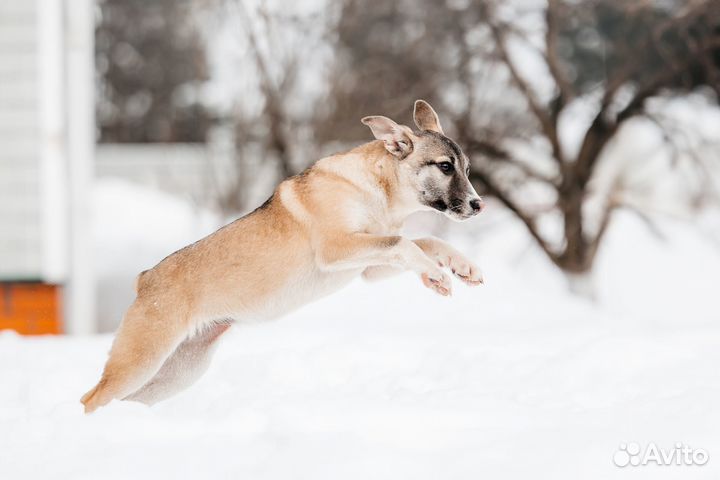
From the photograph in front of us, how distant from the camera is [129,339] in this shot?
5.07 metres

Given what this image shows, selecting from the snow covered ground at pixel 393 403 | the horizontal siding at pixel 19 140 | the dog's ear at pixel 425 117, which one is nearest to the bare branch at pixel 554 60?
the snow covered ground at pixel 393 403

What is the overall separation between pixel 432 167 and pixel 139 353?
174cm

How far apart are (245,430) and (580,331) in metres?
4.98

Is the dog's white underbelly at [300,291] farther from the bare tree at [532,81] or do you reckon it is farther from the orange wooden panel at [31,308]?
the bare tree at [532,81]

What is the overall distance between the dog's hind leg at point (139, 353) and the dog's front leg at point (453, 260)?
4.27 feet

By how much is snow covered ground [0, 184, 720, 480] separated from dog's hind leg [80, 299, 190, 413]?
288 mm

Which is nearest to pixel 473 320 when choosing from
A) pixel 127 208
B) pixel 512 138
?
pixel 512 138

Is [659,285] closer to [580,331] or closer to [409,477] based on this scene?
[580,331]

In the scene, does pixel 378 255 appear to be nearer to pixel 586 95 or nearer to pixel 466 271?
pixel 466 271

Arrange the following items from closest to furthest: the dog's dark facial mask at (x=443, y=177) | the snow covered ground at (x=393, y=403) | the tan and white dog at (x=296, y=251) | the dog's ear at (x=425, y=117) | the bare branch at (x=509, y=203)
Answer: the snow covered ground at (x=393, y=403) → the dog's dark facial mask at (x=443, y=177) → the tan and white dog at (x=296, y=251) → the dog's ear at (x=425, y=117) → the bare branch at (x=509, y=203)

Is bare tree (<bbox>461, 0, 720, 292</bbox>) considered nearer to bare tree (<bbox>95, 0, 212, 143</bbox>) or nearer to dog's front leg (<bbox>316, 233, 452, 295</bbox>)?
dog's front leg (<bbox>316, 233, 452, 295</bbox>)

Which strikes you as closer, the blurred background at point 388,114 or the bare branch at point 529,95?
the blurred background at point 388,114

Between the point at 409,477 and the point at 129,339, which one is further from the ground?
the point at 409,477

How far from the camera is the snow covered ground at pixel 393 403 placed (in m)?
3.67
